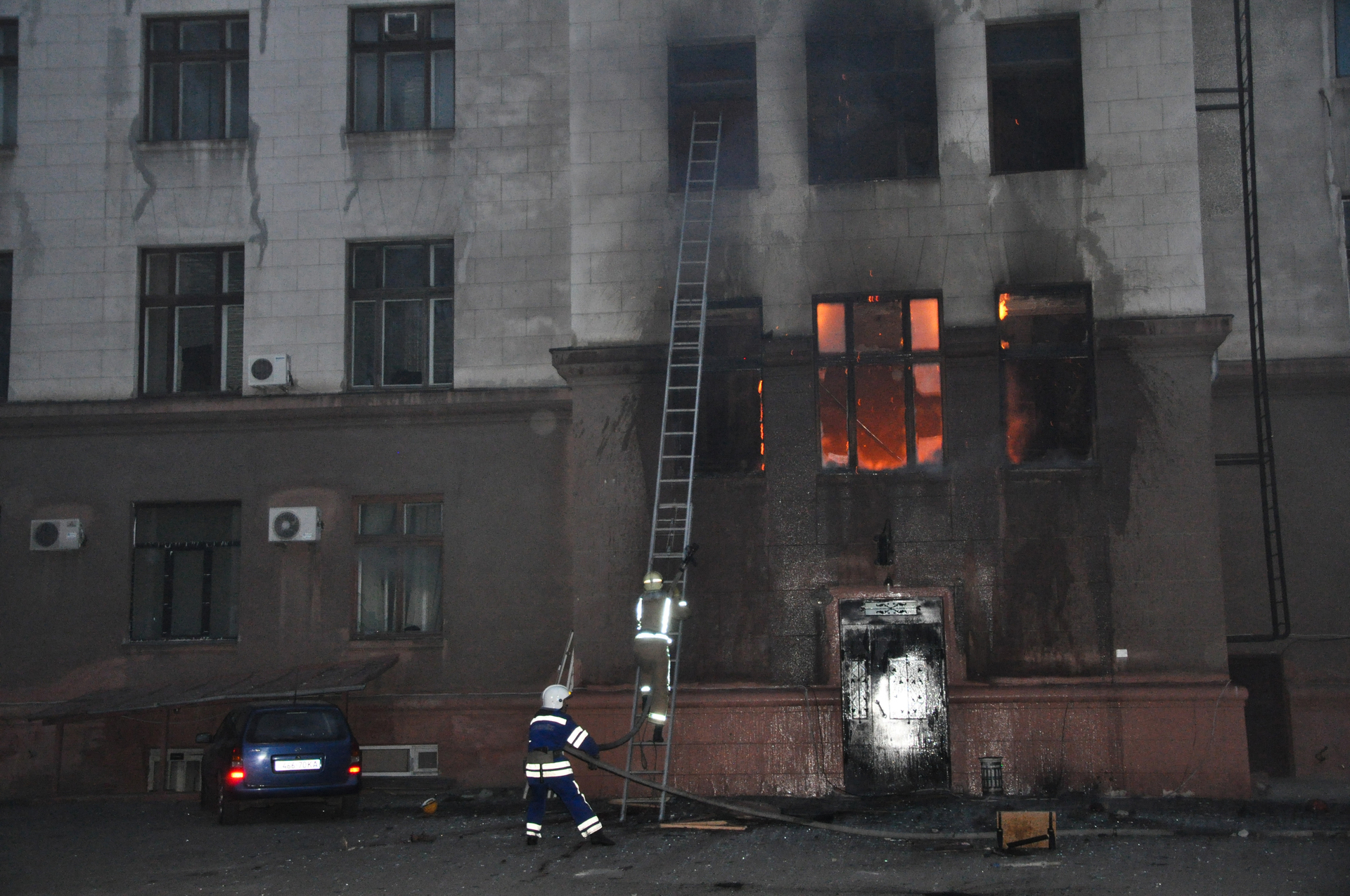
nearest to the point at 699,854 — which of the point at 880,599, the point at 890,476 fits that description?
the point at 880,599

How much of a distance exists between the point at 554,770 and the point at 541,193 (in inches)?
331

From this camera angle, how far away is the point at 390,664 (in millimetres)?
16531

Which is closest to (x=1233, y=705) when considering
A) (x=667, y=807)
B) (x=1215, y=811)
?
(x=1215, y=811)

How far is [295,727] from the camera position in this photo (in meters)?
13.9

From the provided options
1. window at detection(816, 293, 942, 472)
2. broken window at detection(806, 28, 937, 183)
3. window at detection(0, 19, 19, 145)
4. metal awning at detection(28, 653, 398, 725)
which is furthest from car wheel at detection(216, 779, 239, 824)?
window at detection(0, 19, 19, 145)

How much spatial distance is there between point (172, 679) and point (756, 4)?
1157 cm

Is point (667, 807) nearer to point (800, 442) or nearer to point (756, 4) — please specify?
point (800, 442)

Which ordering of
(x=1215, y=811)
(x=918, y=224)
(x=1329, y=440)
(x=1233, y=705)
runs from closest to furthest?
(x=1215, y=811), (x=1233, y=705), (x=918, y=224), (x=1329, y=440)

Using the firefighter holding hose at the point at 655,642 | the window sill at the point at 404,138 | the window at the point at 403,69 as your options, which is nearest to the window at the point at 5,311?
the window sill at the point at 404,138

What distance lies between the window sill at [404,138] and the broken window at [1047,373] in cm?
776

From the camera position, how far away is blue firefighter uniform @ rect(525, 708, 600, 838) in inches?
460

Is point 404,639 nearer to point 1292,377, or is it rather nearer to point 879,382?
point 879,382

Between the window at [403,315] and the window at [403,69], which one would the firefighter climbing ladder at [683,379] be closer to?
the window at [403,315]

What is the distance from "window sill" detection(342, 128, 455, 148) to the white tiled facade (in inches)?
1.9
